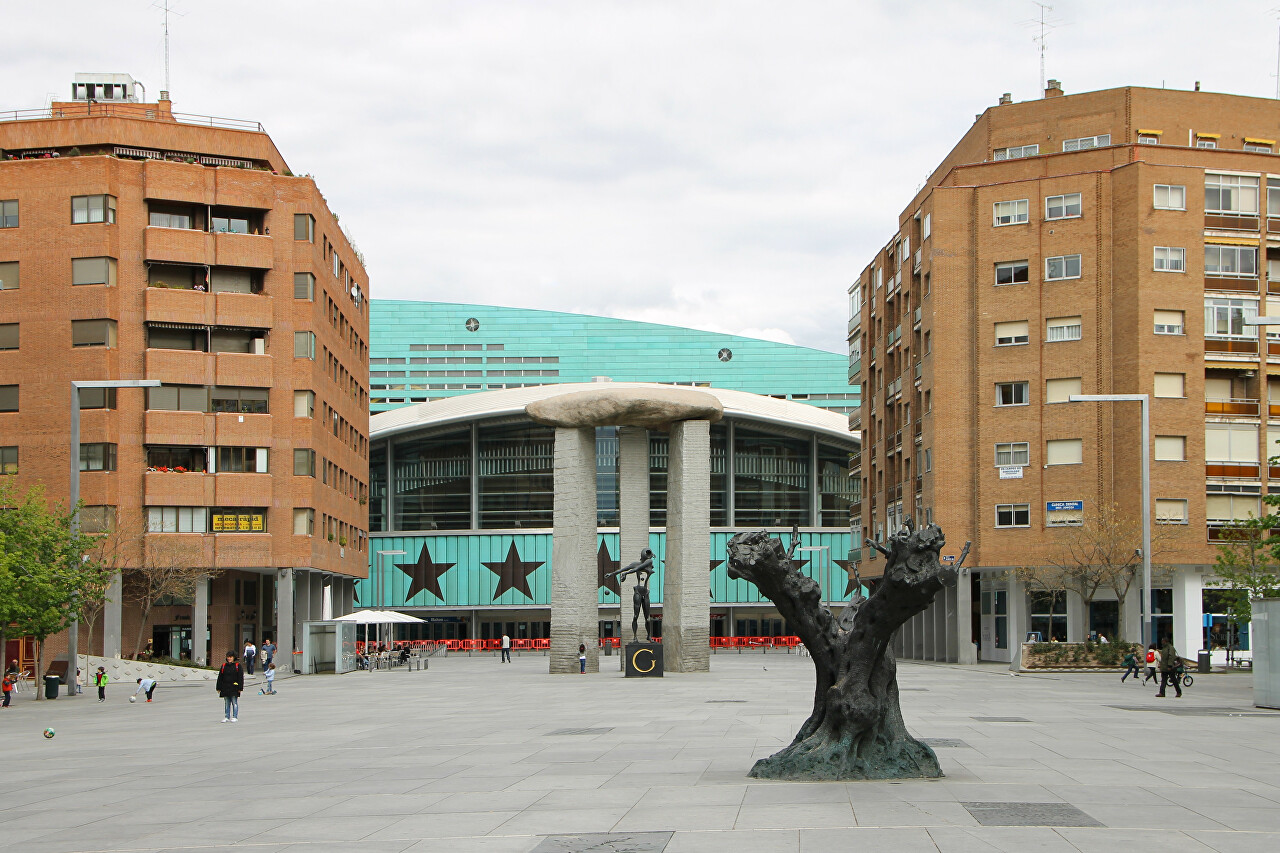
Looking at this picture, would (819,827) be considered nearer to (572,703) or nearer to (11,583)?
(572,703)

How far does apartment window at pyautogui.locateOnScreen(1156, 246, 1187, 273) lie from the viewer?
59.0m

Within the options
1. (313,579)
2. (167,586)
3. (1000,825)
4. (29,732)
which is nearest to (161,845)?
(1000,825)

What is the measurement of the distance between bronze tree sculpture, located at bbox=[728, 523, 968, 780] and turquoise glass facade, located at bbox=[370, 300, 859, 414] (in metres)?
133

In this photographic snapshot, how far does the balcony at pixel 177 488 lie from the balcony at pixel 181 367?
4.25 meters

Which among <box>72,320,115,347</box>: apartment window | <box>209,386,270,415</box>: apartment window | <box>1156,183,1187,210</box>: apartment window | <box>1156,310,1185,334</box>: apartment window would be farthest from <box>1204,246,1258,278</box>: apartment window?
<box>72,320,115,347</box>: apartment window

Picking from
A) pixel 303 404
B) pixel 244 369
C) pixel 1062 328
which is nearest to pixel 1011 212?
pixel 1062 328

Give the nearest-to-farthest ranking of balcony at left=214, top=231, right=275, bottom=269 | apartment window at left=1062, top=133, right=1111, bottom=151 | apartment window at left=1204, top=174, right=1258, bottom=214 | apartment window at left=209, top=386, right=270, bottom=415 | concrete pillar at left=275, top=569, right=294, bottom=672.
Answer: apartment window at left=1204, top=174, right=1258, bottom=214 → apartment window at left=209, top=386, right=270, bottom=415 → balcony at left=214, top=231, right=275, bottom=269 → concrete pillar at left=275, top=569, right=294, bottom=672 → apartment window at left=1062, top=133, right=1111, bottom=151

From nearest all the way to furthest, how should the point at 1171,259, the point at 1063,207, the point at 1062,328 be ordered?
the point at 1171,259
the point at 1062,328
the point at 1063,207

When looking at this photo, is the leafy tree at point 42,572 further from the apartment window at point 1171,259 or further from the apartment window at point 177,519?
the apartment window at point 1171,259

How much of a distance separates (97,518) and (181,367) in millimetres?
7684

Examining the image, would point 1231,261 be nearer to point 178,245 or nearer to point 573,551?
point 573,551

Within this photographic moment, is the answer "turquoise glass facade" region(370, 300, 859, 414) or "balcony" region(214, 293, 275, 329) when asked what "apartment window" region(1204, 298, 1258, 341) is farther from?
"turquoise glass facade" region(370, 300, 859, 414)

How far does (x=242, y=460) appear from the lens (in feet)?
207

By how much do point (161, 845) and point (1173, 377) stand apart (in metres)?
53.5
